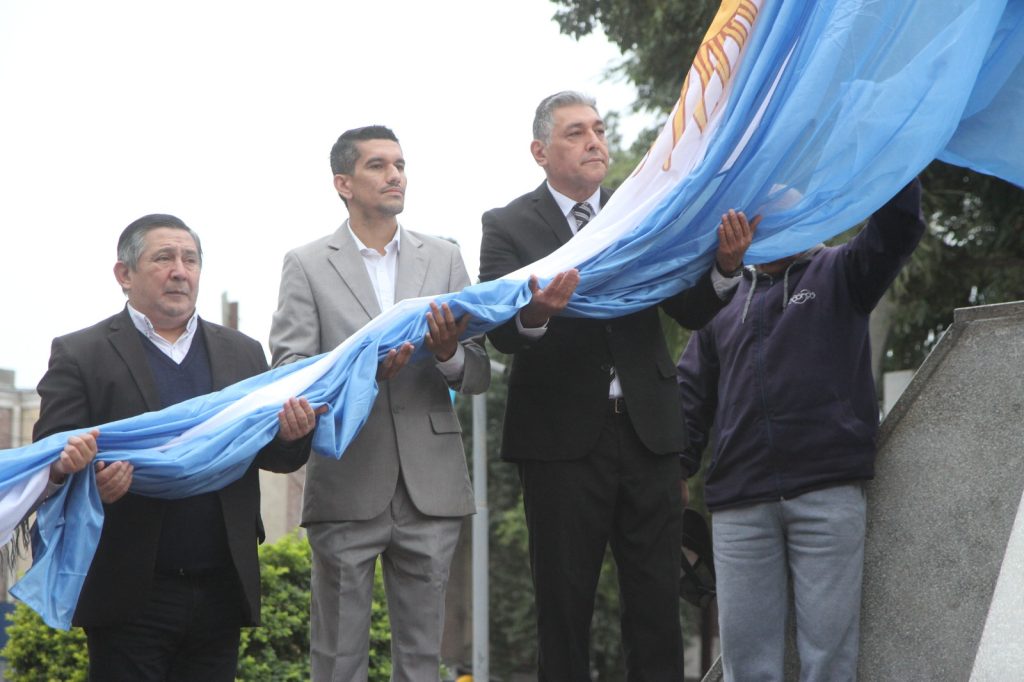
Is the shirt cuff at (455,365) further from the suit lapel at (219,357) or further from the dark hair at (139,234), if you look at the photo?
the dark hair at (139,234)

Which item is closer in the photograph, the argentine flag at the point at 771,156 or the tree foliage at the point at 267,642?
the argentine flag at the point at 771,156

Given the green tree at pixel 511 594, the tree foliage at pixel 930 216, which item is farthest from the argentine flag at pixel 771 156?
the green tree at pixel 511 594

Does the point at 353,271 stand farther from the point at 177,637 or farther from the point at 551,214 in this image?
the point at 177,637

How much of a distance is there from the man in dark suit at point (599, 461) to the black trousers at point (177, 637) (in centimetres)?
103

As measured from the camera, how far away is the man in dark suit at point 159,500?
13.4ft

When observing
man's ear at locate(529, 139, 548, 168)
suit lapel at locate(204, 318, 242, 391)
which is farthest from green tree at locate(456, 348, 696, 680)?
suit lapel at locate(204, 318, 242, 391)

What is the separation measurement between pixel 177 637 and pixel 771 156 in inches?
97.8

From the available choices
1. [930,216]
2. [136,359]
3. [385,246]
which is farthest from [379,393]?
[930,216]

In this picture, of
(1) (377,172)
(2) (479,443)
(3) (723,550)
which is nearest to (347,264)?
(1) (377,172)

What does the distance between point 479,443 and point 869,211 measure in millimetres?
14748

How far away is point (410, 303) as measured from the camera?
446 cm

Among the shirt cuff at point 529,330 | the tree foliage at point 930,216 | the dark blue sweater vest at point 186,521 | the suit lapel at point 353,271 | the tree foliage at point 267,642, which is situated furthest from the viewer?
the tree foliage at point 930,216

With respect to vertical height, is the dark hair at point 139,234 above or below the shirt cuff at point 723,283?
above

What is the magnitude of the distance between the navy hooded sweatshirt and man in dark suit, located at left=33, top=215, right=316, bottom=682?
161 cm
